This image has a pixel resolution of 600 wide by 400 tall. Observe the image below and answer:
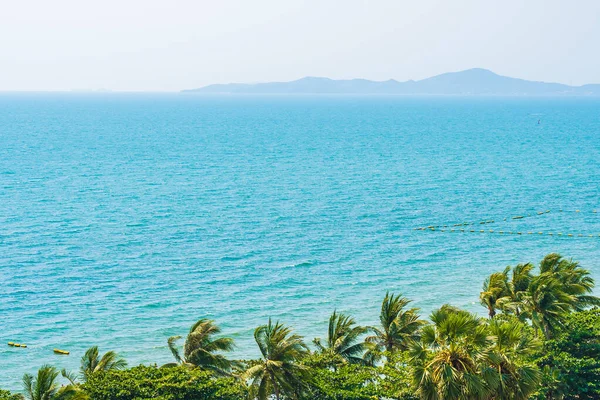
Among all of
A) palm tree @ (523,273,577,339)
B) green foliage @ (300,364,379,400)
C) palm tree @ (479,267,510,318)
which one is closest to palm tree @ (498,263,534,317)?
palm tree @ (479,267,510,318)

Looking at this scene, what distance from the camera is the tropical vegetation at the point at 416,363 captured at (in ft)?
83.3

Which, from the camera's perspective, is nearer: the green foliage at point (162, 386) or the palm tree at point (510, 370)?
the palm tree at point (510, 370)

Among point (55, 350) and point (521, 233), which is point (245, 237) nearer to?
point (55, 350)

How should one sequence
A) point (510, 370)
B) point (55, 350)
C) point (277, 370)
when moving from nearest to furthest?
point (510, 370) → point (277, 370) → point (55, 350)

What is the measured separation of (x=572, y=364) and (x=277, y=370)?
13.8 m

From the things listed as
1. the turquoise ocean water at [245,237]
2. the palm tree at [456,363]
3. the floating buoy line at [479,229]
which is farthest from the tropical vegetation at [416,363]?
the floating buoy line at [479,229]

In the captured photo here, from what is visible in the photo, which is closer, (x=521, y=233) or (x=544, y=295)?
(x=544, y=295)

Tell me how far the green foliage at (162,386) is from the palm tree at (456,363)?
8617 millimetres

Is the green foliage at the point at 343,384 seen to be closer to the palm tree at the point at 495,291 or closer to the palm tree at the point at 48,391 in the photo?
the palm tree at the point at 48,391

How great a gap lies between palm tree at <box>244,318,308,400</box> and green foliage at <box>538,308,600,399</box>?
439 inches

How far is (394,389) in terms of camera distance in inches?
1185

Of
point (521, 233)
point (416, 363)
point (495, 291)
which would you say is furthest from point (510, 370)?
point (521, 233)

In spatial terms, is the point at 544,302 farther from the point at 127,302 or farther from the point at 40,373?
the point at 127,302

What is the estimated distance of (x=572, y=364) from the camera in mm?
32500
